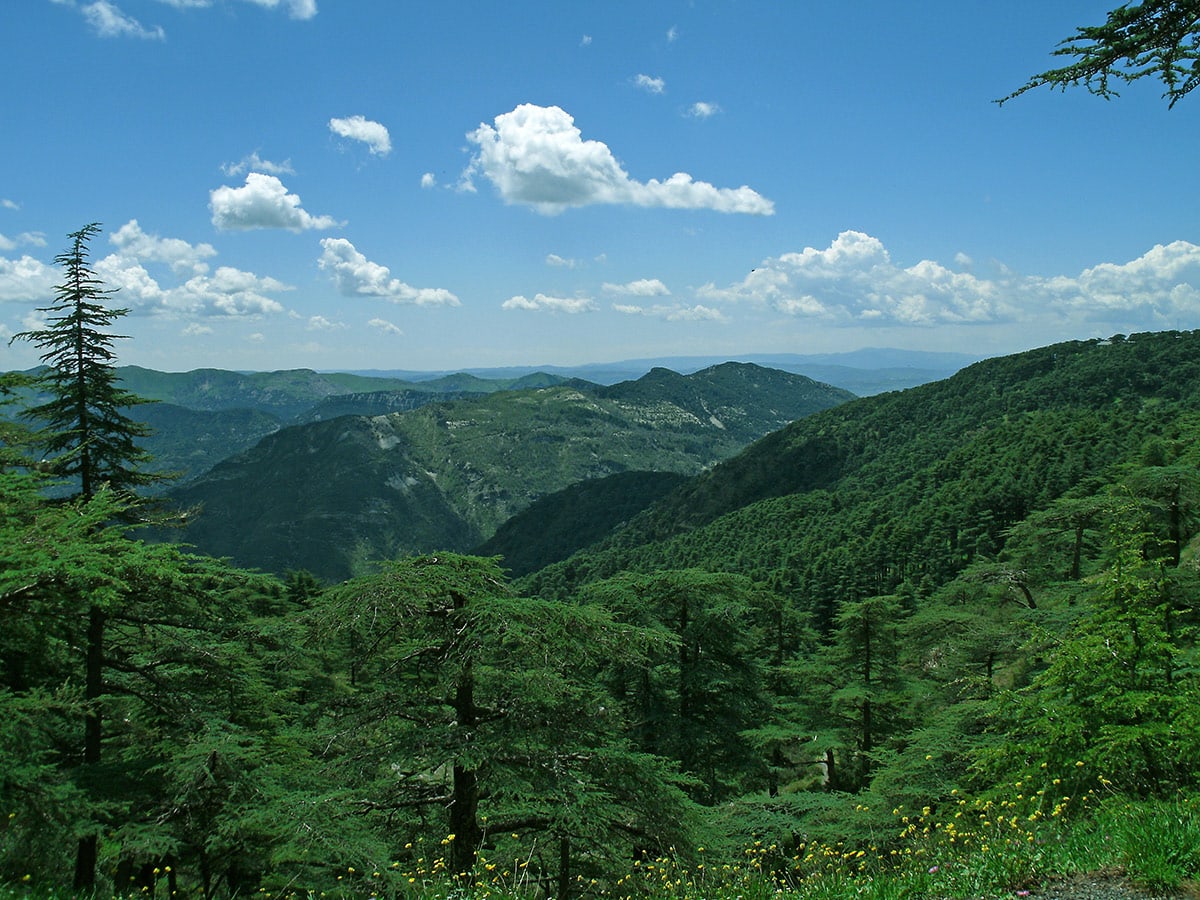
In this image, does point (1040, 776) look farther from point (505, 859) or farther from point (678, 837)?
point (505, 859)

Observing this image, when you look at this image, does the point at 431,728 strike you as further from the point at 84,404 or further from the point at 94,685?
the point at 84,404

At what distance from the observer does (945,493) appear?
117688 millimetres

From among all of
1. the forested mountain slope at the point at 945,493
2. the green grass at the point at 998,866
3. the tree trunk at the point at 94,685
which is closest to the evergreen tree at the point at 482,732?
the green grass at the point at 998,866

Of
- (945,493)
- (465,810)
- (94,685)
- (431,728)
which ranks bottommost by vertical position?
(945,493)

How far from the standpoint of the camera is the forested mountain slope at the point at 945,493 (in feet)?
317

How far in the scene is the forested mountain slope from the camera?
317 ft

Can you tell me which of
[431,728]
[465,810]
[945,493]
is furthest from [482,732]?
[945,493]

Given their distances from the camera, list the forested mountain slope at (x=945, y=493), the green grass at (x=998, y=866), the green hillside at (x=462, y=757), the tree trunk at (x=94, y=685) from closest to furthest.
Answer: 1. the green grass at (x=998, y=866)
2. the green hillside at (x=462, y=757)
3. the tree trunk at (x=94, y=685)
4. the forested mountain slope at (x=945, y=493)

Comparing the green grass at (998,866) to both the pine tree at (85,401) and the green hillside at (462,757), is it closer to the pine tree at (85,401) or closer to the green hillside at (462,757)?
the green hillside at (462,757)

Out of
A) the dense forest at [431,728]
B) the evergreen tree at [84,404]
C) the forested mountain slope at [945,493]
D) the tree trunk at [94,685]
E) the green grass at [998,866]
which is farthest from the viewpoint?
the forested mountain slope at [945,493]

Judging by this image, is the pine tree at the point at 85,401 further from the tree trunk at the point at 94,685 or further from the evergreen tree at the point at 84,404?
the tree trunk at the point at 94,685

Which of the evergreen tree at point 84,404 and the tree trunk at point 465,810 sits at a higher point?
the evergreen tree at point 84,404

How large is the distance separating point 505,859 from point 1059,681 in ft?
26.5

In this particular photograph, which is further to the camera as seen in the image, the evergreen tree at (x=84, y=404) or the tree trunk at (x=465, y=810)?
the evergreen tree at (x=84, y=404)
